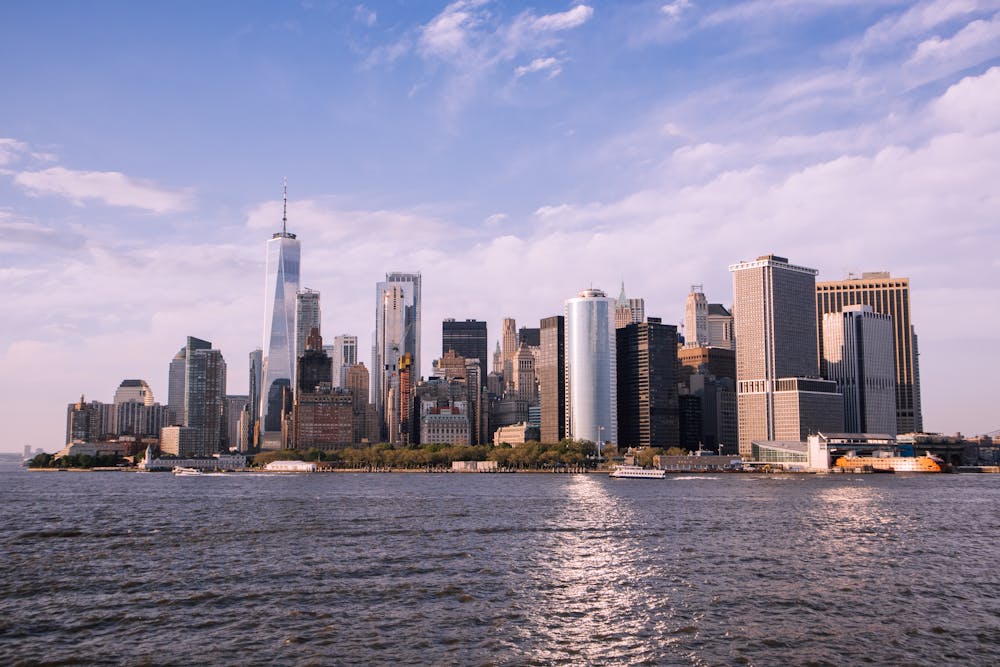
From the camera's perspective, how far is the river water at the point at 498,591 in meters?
46.6

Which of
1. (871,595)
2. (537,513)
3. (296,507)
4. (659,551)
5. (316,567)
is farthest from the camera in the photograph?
(296,507)

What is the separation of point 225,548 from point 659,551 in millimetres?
37750

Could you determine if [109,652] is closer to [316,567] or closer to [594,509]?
[316,567]

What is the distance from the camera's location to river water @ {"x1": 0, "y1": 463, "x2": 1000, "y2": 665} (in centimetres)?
4659

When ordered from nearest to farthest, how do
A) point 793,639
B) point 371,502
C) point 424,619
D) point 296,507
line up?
point 793,639, point 424,619, point 296,507, point 371,502

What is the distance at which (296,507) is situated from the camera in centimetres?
13738

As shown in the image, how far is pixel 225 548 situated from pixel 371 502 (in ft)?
221

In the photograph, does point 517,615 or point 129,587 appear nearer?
point 517,615

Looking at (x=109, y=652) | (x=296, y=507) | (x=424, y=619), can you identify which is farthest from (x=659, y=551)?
(x=296, y=507)

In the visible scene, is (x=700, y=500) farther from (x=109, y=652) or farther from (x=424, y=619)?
(x=109, y=652)

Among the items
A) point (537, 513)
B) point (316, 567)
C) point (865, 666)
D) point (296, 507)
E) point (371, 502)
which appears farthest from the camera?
point (371, 502)

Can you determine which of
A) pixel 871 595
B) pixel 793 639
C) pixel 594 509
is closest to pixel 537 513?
pixel 594 509

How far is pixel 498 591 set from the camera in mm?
61688

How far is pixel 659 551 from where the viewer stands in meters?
82.8
